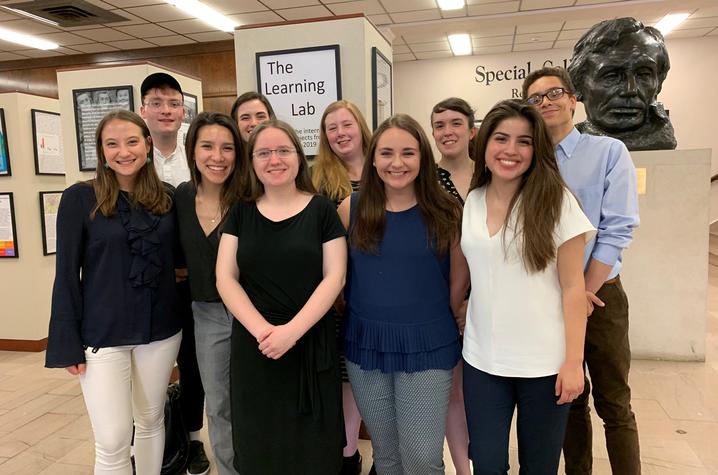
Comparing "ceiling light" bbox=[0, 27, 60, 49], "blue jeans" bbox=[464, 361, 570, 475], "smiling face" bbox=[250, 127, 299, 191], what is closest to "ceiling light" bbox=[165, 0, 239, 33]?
"ceiling light" bbox=[0, 27, 60, 49]

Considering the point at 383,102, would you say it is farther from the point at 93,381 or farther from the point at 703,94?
the point at 703,94

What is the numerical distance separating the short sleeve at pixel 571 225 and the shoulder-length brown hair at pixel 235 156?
1113mm

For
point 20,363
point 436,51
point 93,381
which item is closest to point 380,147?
point 93,381

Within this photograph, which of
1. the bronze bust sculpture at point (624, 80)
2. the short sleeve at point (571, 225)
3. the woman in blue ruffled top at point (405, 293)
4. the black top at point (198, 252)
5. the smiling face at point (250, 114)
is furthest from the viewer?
the bronze bust sculpture at point (624, 80)

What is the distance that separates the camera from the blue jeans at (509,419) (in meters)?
1.56

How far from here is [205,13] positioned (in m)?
7.04

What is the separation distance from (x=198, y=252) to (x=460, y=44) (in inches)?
305

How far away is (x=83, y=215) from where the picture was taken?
5.98 feet

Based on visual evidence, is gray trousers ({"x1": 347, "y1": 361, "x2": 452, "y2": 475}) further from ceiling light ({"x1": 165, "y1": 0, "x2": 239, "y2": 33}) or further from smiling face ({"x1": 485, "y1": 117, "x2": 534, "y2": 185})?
ceiling light ({"x1": 165, "y1": 0, "x2": 239, "y2": 33})

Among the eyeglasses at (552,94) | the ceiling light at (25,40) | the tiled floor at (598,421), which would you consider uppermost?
the ceiling light at (25,40)

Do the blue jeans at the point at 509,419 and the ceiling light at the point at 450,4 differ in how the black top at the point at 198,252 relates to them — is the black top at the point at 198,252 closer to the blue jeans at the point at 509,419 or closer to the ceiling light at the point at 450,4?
the blue jeans at the point at 509,419

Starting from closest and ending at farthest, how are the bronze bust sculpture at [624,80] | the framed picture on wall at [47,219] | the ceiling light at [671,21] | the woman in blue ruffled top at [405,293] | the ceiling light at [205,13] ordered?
the woman in blue ruffled top at [405,293] < the bronze bust sculpture at [624,80] < the framed picture on wall at [47,219] < the ceiling light at [205,13] < the ceiling light at [671,21]

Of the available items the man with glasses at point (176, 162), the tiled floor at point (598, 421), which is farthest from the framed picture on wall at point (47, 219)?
the man with glasses at point (176, 162)

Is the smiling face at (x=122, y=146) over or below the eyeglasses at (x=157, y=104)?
below
